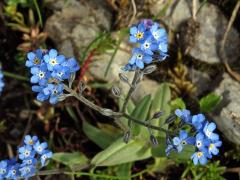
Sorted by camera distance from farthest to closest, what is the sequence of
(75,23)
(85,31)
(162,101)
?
(75,23)
(85,31)
(162,101)

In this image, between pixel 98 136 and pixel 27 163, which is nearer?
pixel 27 163

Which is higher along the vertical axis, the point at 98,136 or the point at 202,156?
the point at 202,156

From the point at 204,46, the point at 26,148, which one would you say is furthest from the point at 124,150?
the point at 204,46

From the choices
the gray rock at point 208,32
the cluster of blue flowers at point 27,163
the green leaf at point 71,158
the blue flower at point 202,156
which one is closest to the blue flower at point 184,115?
the blue flower at point 202,156

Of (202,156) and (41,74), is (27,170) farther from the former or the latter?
(202,156)

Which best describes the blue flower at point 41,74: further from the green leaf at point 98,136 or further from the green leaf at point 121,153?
the green leaf at point 98,136

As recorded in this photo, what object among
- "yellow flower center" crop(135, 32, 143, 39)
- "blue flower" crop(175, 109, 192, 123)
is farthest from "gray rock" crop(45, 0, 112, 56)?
"blue flower" crop(175, 109, 192, 123)

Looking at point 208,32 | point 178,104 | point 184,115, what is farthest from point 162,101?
point 184,115
